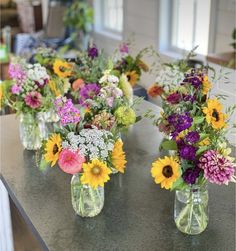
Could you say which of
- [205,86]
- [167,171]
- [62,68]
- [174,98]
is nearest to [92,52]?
[62,68]

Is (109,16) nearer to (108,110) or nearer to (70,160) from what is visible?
(108,110)

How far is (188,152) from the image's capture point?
105cm

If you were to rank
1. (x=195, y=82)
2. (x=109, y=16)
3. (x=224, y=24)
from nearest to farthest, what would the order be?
(x=195, y=82), (x=224, y=24), (x=109, y=16)

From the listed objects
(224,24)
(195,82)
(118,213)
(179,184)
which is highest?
(195,82)

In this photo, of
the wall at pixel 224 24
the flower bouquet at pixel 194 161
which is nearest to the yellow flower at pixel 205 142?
the flower bouquet at pixel 194 161

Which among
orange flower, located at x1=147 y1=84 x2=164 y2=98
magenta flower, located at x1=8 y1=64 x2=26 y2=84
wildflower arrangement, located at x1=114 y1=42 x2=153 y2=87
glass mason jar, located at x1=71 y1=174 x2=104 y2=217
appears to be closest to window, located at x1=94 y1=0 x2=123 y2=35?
wildflower arrangement, located at x1=114 y1=42 x2=153 y2=87

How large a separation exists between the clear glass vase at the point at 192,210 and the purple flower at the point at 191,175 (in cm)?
5

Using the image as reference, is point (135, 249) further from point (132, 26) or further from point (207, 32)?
point (132, 26)

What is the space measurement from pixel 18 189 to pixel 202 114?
0.69 metres

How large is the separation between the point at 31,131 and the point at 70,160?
2.19 feet

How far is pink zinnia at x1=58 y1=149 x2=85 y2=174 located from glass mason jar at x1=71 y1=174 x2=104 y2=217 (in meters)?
0.10

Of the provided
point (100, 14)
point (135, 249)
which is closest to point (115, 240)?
point (135, 249)

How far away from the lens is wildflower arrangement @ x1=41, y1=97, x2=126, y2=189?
1113mm

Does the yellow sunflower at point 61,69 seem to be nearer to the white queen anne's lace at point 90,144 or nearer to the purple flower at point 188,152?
the white queen anne's lace at point 90,144
